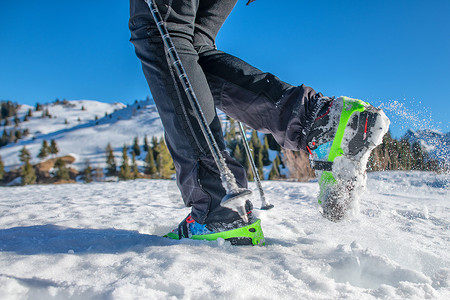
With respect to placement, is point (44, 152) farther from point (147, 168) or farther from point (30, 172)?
point (147, 168)

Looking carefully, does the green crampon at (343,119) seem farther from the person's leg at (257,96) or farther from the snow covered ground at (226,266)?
the snow covered ground at (226,266)

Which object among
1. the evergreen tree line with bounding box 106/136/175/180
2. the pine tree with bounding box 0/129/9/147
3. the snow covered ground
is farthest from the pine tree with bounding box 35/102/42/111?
the snow covered ground

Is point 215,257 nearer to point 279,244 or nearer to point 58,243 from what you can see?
point 279,244

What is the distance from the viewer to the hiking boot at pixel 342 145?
2.17 ft

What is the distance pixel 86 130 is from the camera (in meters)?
41.1

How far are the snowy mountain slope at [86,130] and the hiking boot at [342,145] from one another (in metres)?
30.4

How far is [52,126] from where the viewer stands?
150ft

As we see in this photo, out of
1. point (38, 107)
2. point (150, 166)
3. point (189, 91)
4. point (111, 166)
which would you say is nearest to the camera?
point (189, 91)

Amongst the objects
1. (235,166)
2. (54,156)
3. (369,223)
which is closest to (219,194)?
(235,166)

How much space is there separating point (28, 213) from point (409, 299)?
142cm

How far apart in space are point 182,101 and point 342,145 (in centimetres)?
42

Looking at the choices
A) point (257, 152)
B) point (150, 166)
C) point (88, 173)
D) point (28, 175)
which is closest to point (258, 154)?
point (257, 152)

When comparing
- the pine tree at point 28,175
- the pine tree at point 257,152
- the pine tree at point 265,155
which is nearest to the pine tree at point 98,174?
the pine tree at point 28,175

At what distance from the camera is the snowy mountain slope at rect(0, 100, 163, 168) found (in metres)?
32.0
